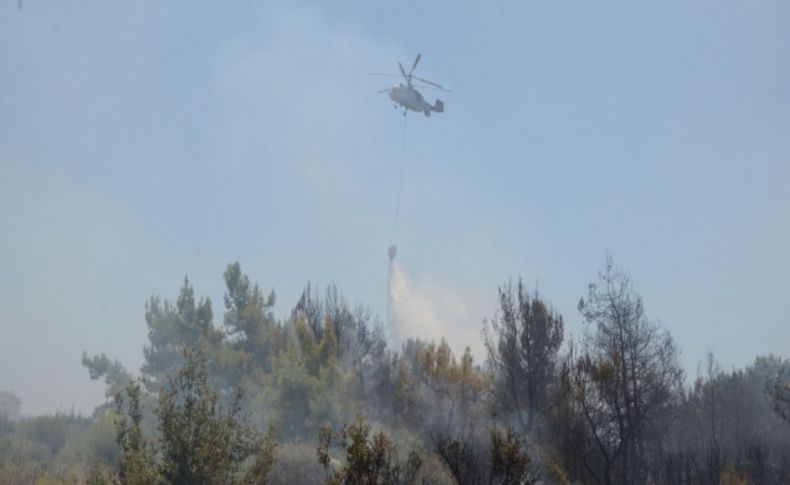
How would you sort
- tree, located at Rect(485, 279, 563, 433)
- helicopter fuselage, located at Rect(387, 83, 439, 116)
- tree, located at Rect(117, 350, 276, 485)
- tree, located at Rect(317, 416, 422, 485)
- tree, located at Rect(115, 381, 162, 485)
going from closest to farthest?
tree, located at Rect(317, 416, 422, 485), tree, located at Rect(115, 381, 162, 485), tree, located at Rect(117, 350, 276, 485), tree, located at Rect(485, 279, 563, 433), helicopter fuselage, located at Rect(387, 83, 439, 116)

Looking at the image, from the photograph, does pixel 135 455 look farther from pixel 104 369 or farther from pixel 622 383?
pixel 104 369

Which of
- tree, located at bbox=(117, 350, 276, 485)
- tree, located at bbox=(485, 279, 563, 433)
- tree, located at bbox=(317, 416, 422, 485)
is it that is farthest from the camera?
tree, located at bbox=(485, 279, 563, 433)

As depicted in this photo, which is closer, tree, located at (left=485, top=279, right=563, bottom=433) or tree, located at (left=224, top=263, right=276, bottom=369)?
tree, located at (left=485, top=279, right=563, bottom=433)

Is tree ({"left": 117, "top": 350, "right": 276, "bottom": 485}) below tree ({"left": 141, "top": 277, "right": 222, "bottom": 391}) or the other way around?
below

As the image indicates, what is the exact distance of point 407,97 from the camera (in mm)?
45406

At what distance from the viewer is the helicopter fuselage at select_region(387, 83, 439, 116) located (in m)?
45.4

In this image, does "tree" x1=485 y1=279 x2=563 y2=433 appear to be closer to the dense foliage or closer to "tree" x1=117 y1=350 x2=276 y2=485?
the dense foliage

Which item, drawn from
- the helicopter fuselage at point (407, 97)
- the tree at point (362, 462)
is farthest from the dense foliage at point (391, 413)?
the helicopter fuselage at point (407, 97)

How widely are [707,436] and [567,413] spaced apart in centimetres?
3049

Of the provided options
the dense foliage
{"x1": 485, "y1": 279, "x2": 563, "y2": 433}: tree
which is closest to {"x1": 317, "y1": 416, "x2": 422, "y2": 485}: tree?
the dense foliage

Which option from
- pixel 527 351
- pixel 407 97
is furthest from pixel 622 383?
pixel 407 97

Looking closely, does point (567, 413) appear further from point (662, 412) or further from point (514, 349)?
point (662, 412)

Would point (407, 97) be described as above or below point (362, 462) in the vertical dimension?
above

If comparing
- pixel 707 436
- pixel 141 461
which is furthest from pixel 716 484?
pixel 707 436
